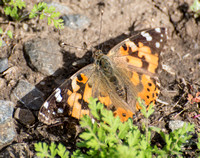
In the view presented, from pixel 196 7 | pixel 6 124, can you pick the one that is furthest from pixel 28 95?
pixel 196 7

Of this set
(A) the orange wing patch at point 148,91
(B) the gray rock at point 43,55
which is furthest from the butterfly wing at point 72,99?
(B) the gray rock at point 43,55

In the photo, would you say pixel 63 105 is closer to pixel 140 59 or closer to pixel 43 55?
pixel 43 55

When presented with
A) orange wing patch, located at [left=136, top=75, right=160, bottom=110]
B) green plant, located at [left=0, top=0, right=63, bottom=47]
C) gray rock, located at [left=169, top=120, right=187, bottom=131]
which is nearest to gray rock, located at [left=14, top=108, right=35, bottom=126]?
green plant, located at [left=0, top=0, right=63, bottom=47]

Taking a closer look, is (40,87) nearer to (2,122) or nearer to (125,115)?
(2,122)

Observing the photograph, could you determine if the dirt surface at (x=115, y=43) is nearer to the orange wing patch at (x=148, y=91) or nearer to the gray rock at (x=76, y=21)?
the gray rock at (x=76, y=21)

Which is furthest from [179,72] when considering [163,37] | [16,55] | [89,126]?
[16,55]
